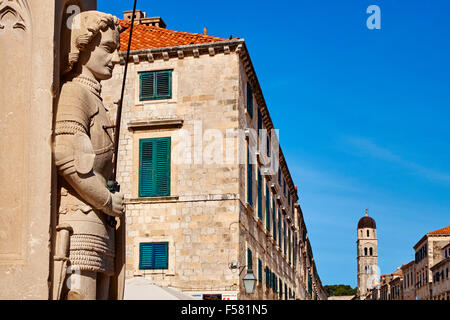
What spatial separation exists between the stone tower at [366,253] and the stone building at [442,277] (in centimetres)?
8795

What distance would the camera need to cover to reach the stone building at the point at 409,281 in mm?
107312

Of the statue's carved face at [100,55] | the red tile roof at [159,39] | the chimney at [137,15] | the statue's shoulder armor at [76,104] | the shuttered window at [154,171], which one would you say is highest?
the chimney at [137,15]

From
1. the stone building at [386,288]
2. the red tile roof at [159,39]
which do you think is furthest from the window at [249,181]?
the stone building at [386,288]

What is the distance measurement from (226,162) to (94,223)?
18.2 meters

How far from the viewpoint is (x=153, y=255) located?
2412 cm

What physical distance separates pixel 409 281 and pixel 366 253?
77.7m

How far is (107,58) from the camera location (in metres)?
6.80

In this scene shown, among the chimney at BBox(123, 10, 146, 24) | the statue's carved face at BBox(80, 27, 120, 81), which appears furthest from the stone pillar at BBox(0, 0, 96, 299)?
the chimney at BBox(123, 10, 146, 24)

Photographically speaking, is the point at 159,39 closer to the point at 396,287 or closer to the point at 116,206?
the point at 116,206

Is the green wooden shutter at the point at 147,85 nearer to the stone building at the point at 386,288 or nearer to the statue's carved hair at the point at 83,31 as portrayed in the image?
the statue's carved hair at the point at 83,31

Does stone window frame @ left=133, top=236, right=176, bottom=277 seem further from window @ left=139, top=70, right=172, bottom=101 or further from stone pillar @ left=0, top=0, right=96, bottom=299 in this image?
stone pillar @ left=0, top=0, right=96, bottom=299

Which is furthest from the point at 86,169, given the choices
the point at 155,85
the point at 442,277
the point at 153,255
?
the point at 442,277
